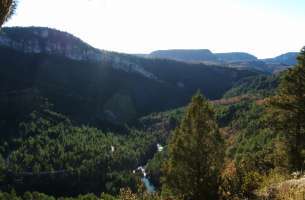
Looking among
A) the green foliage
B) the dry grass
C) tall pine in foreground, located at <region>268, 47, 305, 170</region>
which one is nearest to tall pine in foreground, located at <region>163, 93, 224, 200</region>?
the dry grass

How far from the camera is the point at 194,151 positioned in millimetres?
24406

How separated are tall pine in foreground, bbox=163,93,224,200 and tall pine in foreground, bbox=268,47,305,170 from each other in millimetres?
10219

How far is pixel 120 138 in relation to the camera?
7219 inches

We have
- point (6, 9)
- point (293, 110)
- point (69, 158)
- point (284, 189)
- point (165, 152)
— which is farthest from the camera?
point (165, 152)

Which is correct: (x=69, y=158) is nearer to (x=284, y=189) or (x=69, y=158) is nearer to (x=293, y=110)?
(x=293, y=110)

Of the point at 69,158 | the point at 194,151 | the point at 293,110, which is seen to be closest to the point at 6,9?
the point at 194,151

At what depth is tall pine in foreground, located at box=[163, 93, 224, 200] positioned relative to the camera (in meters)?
24.1

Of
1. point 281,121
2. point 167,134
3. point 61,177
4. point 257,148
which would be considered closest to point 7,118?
point 61,177

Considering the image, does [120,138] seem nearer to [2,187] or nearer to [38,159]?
[38,159]

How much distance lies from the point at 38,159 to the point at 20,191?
18283 millimetres

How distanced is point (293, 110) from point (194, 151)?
1175cm

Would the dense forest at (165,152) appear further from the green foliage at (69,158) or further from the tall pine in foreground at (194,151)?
the green foliage at (69,158)

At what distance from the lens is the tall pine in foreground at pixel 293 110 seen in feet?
107

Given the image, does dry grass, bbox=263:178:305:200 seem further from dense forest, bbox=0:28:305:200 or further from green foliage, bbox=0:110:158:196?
green foliage, bbox=0:110:158:196
